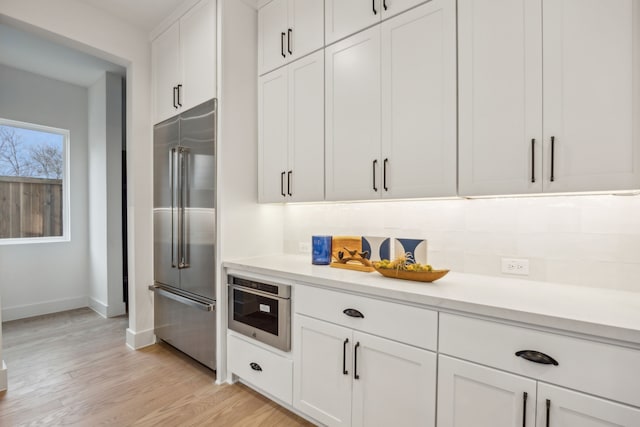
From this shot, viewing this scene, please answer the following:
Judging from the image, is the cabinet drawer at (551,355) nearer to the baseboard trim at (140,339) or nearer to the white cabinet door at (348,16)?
the white cabinet door at (348,16)

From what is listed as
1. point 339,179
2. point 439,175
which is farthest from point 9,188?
point 439,175

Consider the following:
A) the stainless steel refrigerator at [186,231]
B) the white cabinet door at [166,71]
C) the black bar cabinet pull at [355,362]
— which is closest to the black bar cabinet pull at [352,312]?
the black bar cabinet pull at [355,362]

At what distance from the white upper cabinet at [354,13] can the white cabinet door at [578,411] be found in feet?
6.25

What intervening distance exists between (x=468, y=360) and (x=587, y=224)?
36.8 inches

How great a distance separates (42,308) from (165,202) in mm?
2635

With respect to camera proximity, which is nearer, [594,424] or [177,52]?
[594,424]

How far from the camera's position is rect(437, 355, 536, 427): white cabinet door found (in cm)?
117

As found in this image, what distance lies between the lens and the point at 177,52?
2793 mm

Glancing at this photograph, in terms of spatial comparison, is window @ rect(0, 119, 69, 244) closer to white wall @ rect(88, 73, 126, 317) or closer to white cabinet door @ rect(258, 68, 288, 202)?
white wall @ rect(88, 73, 126, 317)

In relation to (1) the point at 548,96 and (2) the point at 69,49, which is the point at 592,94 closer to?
(1) the point at 548,96

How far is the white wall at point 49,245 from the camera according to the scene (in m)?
3.74

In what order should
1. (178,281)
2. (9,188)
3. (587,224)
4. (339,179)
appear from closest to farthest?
1. (587,224)
2. (339,179)
3. (178,281)
4. (9,188)

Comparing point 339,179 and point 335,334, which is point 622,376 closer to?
point 335,334

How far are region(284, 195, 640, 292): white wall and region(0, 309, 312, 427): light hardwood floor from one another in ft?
4.66
